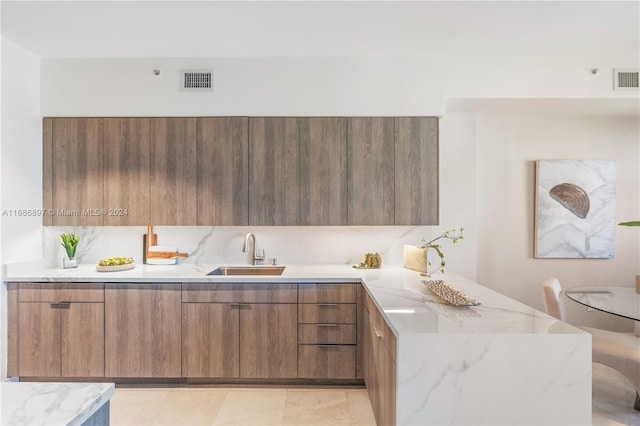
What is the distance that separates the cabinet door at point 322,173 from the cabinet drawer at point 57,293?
1706mm

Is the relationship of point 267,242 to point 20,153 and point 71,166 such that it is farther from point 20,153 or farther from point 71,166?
point 20,153

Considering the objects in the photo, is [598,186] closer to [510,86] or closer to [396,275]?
[510,86]

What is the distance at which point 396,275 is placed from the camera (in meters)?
3.01

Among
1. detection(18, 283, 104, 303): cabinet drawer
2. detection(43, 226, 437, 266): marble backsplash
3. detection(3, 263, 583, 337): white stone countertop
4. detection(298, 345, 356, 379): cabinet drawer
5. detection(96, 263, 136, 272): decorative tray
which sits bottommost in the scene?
detection(298, 345, 356, 379): cabinet drawer

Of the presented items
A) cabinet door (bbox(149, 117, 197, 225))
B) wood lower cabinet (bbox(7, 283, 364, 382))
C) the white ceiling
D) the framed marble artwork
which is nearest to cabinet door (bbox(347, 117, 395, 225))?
the white ceiling

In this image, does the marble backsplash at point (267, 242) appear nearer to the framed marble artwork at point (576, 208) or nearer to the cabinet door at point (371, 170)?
the cabinet door at point (371, 170)

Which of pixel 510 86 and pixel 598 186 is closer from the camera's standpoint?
pixel 510 86

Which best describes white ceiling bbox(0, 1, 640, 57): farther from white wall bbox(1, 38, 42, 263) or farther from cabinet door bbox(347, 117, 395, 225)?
cabinet door bbox(347, 117, 395, 225)

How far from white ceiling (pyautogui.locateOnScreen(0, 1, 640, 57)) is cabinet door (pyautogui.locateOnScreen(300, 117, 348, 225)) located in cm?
63

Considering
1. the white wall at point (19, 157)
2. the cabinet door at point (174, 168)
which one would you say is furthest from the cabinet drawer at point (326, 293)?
the white wall at point (19, 157)

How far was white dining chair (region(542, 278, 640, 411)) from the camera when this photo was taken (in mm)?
2381

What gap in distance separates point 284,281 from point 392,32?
202cm

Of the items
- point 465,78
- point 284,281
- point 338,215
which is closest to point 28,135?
point 284,281

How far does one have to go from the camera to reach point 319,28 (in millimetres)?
2723
